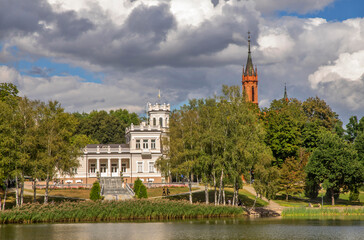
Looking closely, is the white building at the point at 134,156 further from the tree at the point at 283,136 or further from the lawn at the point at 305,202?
the lawn at the point at 305,202

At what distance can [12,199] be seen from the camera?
2272 inches

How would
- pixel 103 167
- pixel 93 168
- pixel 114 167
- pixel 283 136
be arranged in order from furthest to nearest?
1. pixel 103 167
2. pixel 114 167
3. pixel 93 168
4. pixel 283 136

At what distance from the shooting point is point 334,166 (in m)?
63.1

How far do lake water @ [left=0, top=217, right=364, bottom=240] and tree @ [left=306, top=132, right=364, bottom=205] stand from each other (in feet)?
59.4

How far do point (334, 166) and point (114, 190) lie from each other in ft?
97.4

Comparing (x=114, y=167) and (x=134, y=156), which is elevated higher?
(x=134, y=156)

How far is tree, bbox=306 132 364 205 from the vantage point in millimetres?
62625

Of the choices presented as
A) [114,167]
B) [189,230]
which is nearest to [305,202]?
[189,230]

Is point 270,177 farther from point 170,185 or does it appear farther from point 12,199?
point 12,199

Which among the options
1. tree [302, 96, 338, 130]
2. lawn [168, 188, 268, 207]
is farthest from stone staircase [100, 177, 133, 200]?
tree [302, 96, 338, 130]

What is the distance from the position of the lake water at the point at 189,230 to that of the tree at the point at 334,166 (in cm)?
1809

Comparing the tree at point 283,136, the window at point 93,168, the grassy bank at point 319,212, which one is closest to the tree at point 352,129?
the tree at point 283,136

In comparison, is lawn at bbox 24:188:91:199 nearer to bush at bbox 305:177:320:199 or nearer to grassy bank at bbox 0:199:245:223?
grassy bank at bbox 0:199:245:223

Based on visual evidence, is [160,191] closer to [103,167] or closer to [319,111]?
[103,167]
